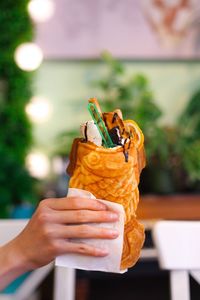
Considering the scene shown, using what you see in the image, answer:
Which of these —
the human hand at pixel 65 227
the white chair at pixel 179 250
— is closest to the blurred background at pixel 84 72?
the white chair at pixel 179 250

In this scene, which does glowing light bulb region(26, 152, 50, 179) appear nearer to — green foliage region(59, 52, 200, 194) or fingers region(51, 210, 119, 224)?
green foliage region(59, 52, 200, 194)

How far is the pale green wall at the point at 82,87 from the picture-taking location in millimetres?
3176

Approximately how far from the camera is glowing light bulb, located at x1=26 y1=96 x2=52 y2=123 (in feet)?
10.1

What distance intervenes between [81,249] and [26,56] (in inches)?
92.7

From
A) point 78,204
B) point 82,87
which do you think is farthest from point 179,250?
point 82,87

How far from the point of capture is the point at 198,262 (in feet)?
3.66

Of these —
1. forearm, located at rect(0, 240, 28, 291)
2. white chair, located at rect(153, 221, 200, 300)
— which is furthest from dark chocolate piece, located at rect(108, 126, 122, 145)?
white chair, located at rect(153, 221, 200, 300)

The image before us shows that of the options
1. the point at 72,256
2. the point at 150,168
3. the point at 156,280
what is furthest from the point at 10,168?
the point at 72,256

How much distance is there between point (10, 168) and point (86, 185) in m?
1.93

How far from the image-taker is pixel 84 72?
126 inches

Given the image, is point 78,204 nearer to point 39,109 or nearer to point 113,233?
point 113,233

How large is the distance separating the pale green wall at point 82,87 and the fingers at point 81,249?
2398 millimetres

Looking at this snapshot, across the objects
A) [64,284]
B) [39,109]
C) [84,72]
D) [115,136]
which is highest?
[84,72]

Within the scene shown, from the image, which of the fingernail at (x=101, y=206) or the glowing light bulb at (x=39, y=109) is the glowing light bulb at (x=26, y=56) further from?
the fingernail at (x=101, y=206)
